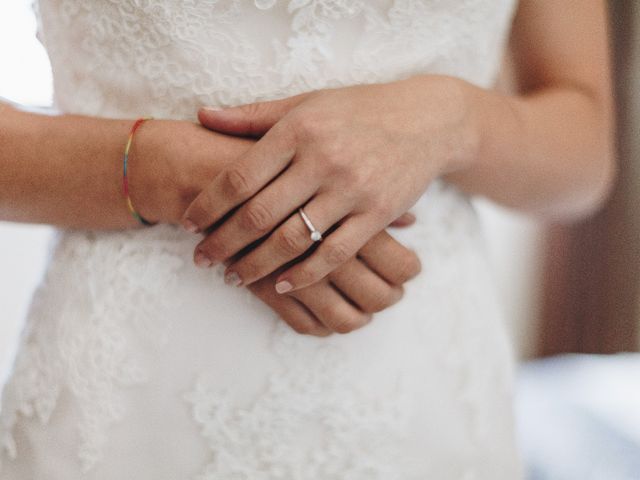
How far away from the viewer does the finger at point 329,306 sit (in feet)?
2.34

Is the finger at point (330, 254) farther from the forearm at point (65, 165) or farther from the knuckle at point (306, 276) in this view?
the forearm at point (65, 165)

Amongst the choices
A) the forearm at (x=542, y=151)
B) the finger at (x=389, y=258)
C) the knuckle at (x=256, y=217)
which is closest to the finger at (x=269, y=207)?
the knuckle at (x=256, y=217)

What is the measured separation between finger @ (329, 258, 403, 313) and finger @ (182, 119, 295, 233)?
0.13 m

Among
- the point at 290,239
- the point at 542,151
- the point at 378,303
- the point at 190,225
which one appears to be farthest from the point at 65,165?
the point at 542,151

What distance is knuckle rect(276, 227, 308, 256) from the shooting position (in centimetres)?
65

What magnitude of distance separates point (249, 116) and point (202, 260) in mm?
156

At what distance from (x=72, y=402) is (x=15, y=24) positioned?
130 cm

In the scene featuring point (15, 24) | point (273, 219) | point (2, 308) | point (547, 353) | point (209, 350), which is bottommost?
point (547, 353)

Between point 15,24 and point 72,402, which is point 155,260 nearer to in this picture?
point 72,402

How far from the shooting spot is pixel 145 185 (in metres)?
0.69

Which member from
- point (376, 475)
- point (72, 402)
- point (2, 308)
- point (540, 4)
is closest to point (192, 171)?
point (72, 402)

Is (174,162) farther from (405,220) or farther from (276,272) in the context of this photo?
(405,220)

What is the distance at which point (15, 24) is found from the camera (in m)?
1.71

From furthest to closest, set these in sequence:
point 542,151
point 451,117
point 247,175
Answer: point 542,151 → point 451,117 → point 247,175
